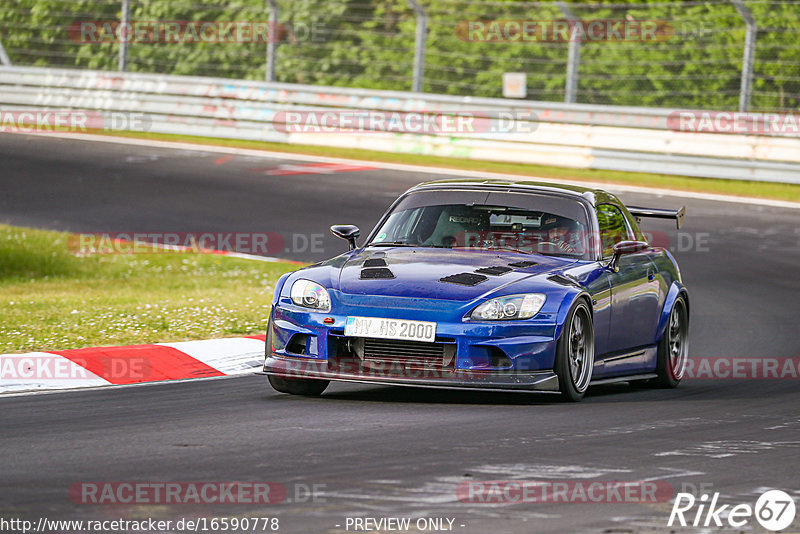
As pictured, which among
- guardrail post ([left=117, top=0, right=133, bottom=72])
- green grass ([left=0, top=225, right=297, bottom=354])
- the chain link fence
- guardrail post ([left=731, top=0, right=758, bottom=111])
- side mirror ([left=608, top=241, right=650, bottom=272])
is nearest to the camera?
side mirror ([left=608, top=241, right=650, bottom=272])

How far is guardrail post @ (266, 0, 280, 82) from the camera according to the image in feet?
84.4

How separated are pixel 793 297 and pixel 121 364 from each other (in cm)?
723

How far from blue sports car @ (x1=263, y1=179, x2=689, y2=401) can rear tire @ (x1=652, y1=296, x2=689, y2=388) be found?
2 centimetres

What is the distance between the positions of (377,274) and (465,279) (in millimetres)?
520

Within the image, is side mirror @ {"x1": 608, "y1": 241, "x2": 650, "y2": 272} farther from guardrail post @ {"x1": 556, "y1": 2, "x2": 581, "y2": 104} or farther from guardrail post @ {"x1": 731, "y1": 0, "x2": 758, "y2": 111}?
guardrail post @ {"x1": 556, "y1": 2, "x2": 581, "y2": 104}

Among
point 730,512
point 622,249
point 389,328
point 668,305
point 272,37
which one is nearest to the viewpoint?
point 730,512

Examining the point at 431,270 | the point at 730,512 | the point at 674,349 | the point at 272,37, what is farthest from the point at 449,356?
the point at 272,37

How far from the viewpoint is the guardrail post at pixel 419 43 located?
24531 mm

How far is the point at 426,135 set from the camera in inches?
960

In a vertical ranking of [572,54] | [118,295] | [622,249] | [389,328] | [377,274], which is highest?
[572,54]

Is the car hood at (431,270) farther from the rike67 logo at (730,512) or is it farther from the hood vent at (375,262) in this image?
the rike67 logo at (730,512)

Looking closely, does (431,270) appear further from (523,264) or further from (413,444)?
(413,444)

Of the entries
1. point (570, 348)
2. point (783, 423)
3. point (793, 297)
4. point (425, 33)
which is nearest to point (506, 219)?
point (570, 348)

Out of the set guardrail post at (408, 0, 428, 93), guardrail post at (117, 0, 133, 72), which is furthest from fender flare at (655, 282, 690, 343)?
guardrail post at (117, 0, 133, 72)
